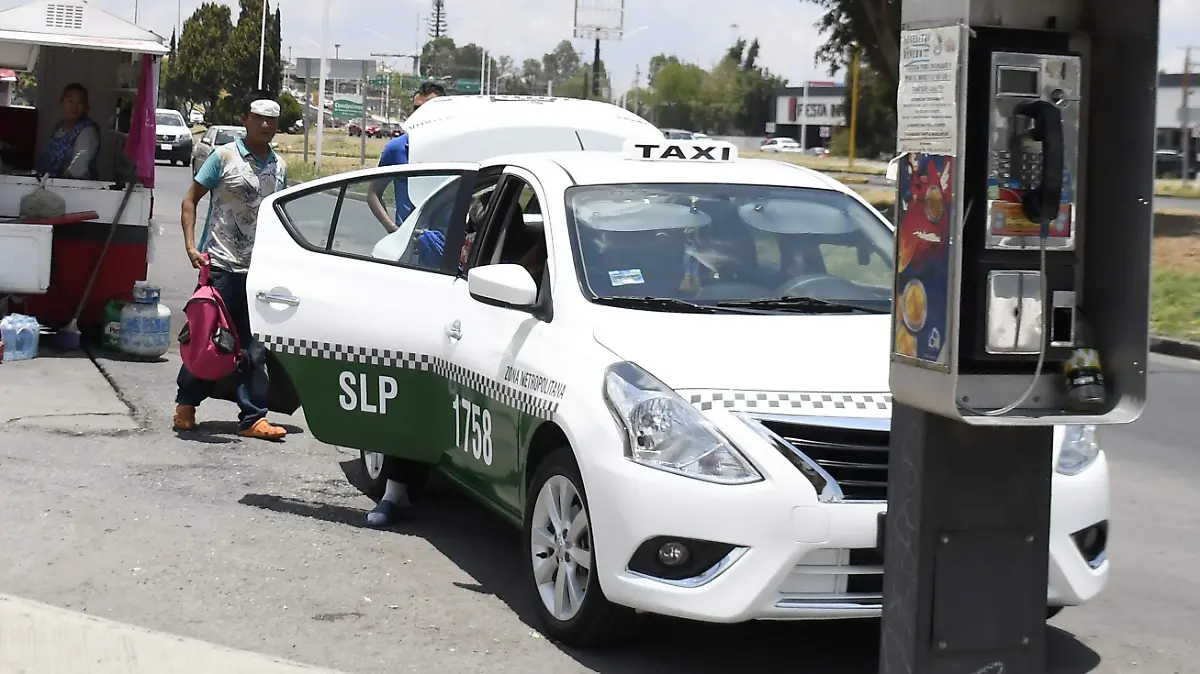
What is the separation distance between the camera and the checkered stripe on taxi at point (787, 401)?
478 centimetres

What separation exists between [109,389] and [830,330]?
6.29 metres


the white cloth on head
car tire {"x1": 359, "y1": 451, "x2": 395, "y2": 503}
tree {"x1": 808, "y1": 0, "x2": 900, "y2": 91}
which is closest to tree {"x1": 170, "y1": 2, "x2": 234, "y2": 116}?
tree {"x1": 808, "y1": 0, "x2": 900, "y2": 91}

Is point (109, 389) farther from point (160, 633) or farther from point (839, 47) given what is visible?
point (839, 47)

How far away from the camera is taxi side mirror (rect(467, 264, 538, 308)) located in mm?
5641

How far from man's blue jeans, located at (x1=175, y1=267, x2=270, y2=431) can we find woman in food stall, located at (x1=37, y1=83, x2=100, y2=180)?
154 inches

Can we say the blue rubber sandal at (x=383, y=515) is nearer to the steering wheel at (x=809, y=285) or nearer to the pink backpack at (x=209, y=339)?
the pink backpack at (x=209, y=339)

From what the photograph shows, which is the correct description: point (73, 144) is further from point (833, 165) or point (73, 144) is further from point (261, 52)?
point (261, 52)

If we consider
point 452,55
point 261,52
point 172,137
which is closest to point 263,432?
point 172,137

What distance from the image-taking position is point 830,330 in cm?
537

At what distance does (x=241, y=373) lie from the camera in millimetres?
8781

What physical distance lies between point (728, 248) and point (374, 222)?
8.76ft

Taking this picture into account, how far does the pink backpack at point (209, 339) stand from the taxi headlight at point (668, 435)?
411 cm

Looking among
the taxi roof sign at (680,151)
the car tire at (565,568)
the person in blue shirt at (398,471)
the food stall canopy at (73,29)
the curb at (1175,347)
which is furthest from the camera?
the curb at (1175,347)

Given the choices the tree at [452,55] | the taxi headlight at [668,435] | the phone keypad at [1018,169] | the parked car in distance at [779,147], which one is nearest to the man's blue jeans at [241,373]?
the taxi headlight at [668,435]
